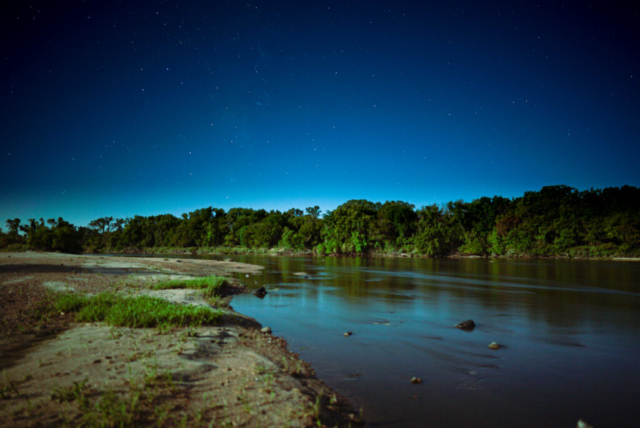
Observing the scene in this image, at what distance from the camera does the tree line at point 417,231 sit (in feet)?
248

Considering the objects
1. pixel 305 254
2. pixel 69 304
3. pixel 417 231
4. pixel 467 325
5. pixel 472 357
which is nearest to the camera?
pixel 472 357

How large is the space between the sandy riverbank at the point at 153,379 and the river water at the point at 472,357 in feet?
4.34

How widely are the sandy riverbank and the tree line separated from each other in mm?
59079

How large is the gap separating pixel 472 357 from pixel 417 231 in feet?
338

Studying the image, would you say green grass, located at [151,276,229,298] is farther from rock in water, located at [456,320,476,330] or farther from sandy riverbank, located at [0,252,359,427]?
rock in water, located at [456,320,476,330]

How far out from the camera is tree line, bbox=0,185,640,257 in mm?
75562

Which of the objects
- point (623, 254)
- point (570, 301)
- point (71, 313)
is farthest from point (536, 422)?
point (623, 254)

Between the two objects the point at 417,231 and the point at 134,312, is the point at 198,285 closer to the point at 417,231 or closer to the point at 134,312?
the point at 134,312

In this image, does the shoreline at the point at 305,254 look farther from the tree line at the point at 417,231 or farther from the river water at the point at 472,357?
the river water at the point at 472,357

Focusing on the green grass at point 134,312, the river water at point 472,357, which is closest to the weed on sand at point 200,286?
the river water at point 472,357

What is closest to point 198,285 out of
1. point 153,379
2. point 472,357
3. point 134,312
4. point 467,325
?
point 134,312

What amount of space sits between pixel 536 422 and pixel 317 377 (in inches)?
172

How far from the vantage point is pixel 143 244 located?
16025 cm

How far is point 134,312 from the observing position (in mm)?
10133
